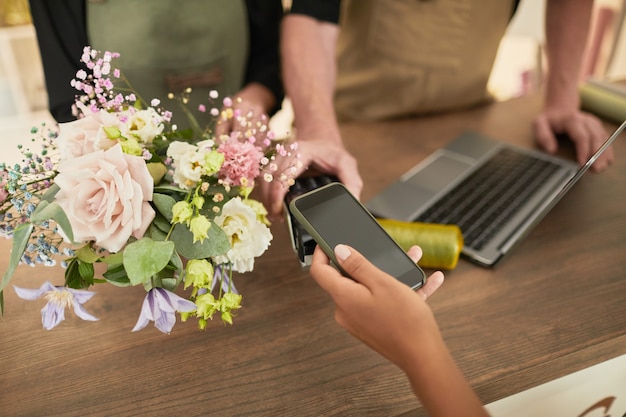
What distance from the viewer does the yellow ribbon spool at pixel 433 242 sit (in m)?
0.88

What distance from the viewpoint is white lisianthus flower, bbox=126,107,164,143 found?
68cm

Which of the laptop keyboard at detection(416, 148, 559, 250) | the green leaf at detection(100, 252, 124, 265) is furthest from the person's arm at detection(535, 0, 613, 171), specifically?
the green leaf at detection(100, 252, 124, 265)

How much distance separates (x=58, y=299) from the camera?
655 millimetres

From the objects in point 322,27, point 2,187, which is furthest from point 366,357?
point 322,27

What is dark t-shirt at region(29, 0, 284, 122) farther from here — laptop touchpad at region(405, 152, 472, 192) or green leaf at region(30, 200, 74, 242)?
green leaf at region(30, 200, 74, 242)

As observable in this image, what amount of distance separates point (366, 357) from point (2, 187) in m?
0.54

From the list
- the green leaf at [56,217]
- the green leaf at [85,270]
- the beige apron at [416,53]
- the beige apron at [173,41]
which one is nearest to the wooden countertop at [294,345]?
the green leaf at [85,270]

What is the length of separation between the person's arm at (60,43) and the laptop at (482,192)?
763mm

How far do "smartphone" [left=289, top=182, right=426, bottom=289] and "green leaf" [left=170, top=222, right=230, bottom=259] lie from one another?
14 centimetres

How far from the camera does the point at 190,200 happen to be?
660 mm

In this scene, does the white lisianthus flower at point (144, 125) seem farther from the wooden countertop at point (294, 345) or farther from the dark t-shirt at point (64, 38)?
the dark t-shirt at point (64, 38)

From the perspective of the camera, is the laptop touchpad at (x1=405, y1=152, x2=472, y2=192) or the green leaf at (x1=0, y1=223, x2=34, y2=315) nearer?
the green leaf at (x1=0, y1=223, x2=34, y2=315)

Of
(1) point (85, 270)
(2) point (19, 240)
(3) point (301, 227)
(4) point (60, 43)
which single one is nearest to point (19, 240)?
(2) point (19, 240)

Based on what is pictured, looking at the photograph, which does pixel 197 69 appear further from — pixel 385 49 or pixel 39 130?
pixel 39 130
